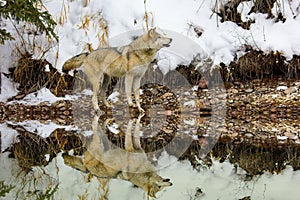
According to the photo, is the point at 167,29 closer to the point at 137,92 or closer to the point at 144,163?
the point at 137,92

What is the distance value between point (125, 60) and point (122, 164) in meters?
2.66

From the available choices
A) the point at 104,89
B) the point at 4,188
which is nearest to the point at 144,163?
the point at 4,188

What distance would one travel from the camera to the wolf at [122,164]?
10.0 feet

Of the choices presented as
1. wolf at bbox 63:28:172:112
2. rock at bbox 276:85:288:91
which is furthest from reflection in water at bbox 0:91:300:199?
rock at bbox 276:85:288:91

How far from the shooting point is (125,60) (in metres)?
5.98

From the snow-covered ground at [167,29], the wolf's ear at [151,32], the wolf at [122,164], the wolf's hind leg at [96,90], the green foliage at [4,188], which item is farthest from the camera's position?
the snow-covered ground at [167,29]

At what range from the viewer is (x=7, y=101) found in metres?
6.57

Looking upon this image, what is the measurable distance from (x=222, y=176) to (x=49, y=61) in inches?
175

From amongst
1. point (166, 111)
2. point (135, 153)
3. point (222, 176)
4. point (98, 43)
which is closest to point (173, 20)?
point (98, 43)

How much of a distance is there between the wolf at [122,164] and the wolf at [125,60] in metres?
1.67

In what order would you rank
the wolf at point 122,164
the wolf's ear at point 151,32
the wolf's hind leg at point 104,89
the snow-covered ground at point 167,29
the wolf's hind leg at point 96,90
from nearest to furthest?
the wolf at point 122,164
the wolf's ear at point 151,32
the wolf's hind leg at point 96,90
the wolf's hind leg at point 104,89
the snow-covered ground at point 167,29

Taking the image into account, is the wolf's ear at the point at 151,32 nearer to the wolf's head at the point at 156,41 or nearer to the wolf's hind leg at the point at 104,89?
the wolf's head at the point at 156,41

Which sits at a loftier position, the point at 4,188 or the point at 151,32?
the point at 151,32

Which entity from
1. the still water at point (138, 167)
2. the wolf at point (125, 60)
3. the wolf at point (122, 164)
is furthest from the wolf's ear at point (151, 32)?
the wolf at point (122, 164)
